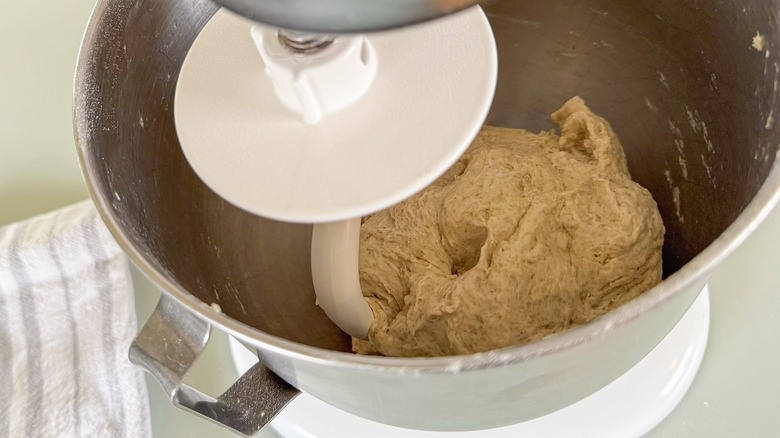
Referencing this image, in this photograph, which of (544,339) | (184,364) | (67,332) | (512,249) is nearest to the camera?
(544,339)

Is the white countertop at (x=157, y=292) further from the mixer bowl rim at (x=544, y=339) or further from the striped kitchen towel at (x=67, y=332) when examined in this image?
the mixer bowl rim at (x=544, y=339)

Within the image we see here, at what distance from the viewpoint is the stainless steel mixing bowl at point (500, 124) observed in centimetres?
41

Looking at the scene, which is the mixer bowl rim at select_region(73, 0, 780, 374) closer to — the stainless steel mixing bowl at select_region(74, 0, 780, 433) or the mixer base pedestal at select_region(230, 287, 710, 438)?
the stainless steel mixing bowl at select_region(74, 0, 780, 433)

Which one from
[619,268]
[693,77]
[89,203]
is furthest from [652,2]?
[89,203]

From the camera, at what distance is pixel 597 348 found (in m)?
0.42

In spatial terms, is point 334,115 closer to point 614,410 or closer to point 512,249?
point 512,249

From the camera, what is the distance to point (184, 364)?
49 centimetres

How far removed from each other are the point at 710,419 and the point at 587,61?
0.40m

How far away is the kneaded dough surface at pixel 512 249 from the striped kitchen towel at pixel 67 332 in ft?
0.82

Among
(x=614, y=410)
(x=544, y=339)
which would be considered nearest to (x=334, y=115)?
(x=544, y=339)

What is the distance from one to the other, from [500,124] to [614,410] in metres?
0.36

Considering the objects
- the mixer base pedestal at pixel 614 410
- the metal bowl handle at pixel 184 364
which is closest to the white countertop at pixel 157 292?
the mixer base pedestal at pixel 614 410

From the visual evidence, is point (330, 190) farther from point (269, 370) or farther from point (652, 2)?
point (652, 2)

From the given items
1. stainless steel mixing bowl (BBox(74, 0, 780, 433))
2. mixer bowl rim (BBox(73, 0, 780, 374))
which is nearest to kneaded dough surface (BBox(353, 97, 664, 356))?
stainless steel mixing bowl (BBox(74, 0, 780, 433))
